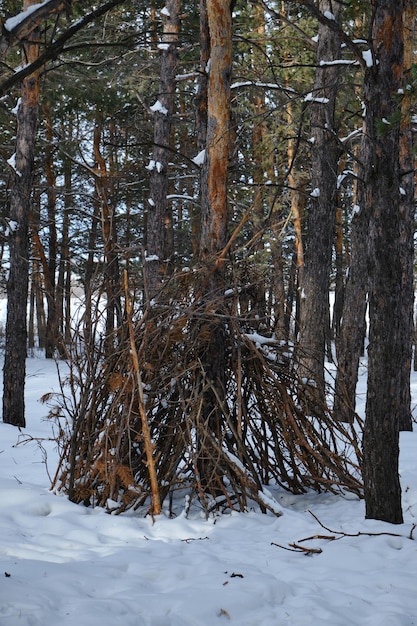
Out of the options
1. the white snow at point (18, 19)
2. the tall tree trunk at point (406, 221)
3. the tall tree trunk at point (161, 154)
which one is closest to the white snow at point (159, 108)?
the tall tree trunk at point (161, 154)

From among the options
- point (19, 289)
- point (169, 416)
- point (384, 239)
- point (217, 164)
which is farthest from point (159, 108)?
point (384, 239)

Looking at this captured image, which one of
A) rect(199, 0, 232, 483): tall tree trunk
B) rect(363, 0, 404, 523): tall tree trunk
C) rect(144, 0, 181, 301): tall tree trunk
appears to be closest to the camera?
rect(363, 0, 404, 523): tall tree trunk

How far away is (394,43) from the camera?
389cm

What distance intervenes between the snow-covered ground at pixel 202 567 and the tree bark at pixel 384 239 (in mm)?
633

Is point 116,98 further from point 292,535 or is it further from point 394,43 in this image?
point 292,535

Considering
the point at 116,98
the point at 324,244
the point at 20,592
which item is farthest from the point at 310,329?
the point at 116,98

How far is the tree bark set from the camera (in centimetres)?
390

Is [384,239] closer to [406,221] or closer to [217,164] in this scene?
[217,164]

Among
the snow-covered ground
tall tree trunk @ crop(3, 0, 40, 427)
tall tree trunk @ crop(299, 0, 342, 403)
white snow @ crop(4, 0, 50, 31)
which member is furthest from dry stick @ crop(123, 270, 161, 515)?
tall tree trunk @ crop(3, 0, 40, 427)

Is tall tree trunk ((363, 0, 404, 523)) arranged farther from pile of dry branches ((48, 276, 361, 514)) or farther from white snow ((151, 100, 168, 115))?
white snow ((151, 100, 168, 115))

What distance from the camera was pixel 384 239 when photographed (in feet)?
12.8

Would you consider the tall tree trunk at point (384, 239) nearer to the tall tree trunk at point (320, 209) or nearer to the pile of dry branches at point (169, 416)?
the pile of dry branches at point (169, 416)

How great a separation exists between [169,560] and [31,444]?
15.5ft

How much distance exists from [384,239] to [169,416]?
2137 millimetres
